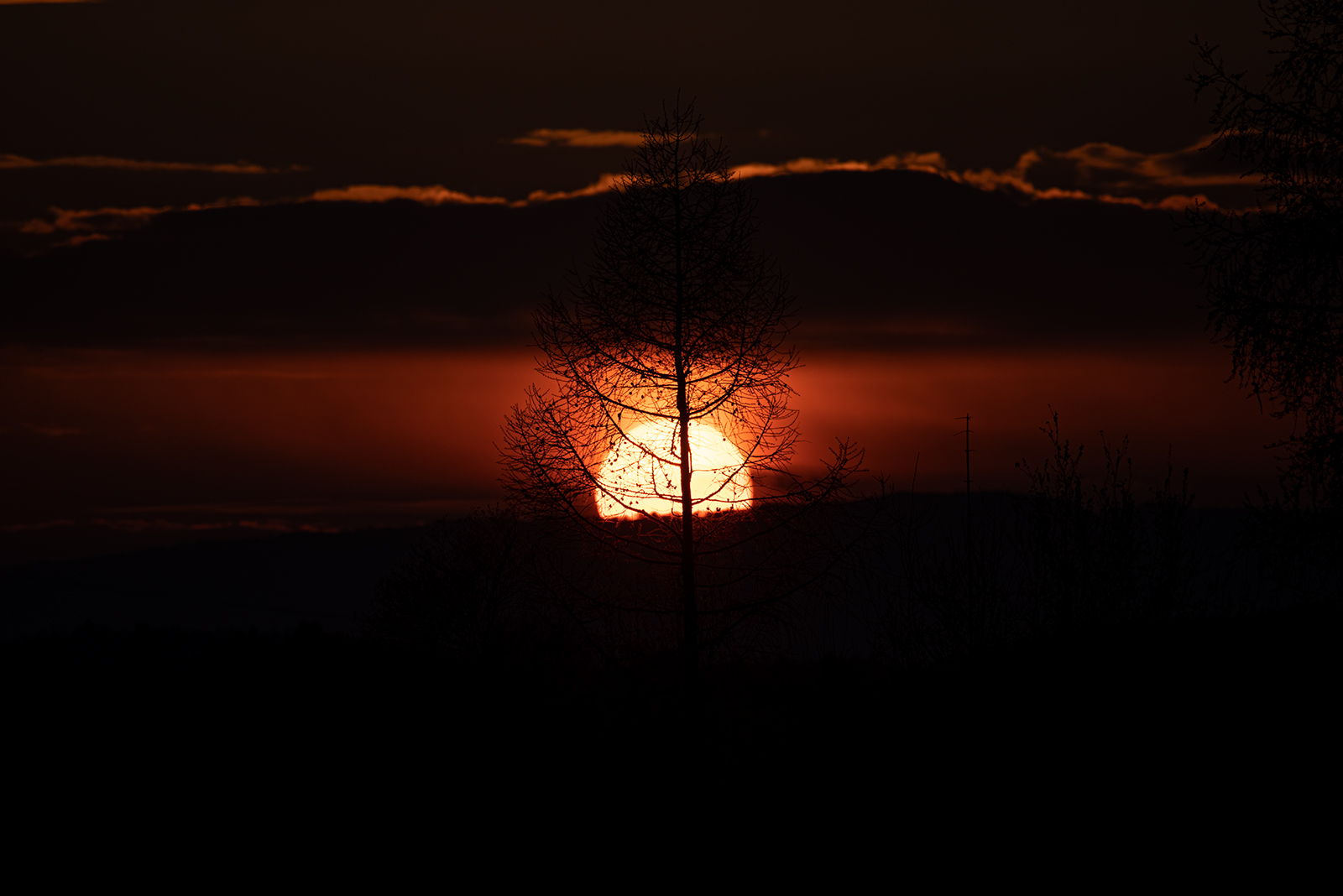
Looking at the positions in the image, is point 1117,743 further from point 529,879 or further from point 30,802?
point 30,802

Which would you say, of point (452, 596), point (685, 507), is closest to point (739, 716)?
point (685, 507)

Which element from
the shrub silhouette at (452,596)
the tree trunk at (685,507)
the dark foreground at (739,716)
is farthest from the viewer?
the shrub silhouette at (452,596)

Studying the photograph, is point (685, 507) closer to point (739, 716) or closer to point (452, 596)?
point (739, 716)

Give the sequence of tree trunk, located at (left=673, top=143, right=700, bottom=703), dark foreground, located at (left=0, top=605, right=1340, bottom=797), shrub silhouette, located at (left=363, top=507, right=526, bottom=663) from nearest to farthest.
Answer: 1. dark foreground, located at (left=0, top=605, right=1340, bottom=797)
2. tree trunk, located at (left=673, top=143, right=700, bottom=703)
3. shrub silhouette, located at (left=363, top=507, right=526, bottom=663)

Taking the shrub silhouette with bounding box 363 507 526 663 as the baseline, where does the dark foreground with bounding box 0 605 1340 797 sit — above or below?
above

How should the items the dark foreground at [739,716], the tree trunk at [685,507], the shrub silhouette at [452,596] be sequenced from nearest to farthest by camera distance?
the dark foreground at [739,716], the tree trunk at [685,507], the shrub silhouette at [452,596]

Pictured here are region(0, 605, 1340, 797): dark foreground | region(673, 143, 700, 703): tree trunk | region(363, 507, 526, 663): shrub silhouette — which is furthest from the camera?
region(363, 507, 526, 663): shrub silhouette

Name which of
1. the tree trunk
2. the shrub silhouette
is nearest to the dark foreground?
the tree trunk

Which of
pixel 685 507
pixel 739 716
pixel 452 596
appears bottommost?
pixel 452 596

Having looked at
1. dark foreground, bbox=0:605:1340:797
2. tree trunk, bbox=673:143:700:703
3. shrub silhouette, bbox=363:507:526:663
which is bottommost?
shrub silhouette, bbox=363:507:526:663

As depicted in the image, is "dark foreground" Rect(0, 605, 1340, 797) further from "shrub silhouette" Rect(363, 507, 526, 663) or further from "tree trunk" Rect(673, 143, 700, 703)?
"shrub silhouette" Rect(363, 507, 526, 663)

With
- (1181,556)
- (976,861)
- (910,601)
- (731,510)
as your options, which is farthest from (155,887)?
(1181,556)

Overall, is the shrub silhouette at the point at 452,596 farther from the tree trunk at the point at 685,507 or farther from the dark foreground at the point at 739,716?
the tree trunk at the point at 685,507

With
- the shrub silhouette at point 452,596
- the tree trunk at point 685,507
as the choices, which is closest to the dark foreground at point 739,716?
the tree trunk at point 685,507
